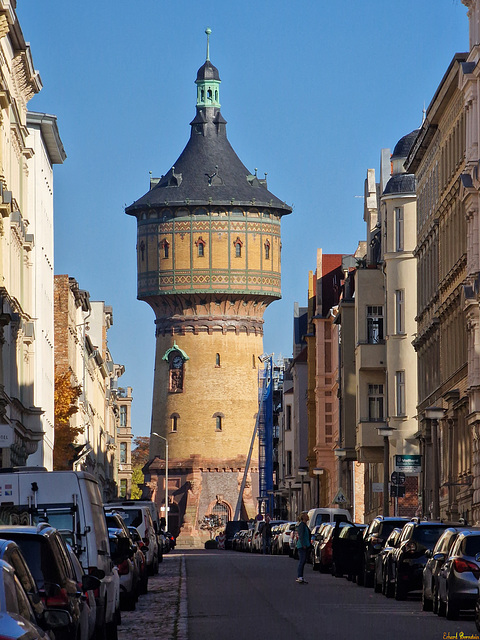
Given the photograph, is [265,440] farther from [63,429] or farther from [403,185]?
[403,185]

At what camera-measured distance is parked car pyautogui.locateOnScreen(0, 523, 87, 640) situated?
14711 mm

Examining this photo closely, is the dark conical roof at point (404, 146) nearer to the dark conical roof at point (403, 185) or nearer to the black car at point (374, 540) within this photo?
the dark conical roof at point (403, 185)

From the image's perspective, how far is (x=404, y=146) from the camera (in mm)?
72188

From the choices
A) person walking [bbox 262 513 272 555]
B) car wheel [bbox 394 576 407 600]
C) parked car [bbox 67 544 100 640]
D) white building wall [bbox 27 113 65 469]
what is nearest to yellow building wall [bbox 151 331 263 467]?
white building wall [bbox 27 113 65 469]

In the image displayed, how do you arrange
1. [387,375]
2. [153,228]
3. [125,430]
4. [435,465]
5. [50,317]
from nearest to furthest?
[435,465]
[387,375]
[50,317]
[153,228]
[125,430]

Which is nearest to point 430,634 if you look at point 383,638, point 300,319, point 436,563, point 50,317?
point 383,638

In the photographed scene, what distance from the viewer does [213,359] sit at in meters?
139

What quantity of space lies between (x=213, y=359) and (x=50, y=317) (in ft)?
213

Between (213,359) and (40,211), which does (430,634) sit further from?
(213,359)

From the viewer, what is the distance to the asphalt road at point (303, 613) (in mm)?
21766

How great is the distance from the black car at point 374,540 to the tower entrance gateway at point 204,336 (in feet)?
334

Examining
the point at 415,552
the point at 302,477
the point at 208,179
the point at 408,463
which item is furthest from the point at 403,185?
the point at 208,179

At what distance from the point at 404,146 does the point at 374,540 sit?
39.2m

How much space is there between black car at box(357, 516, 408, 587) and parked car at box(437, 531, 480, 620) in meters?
9.86
